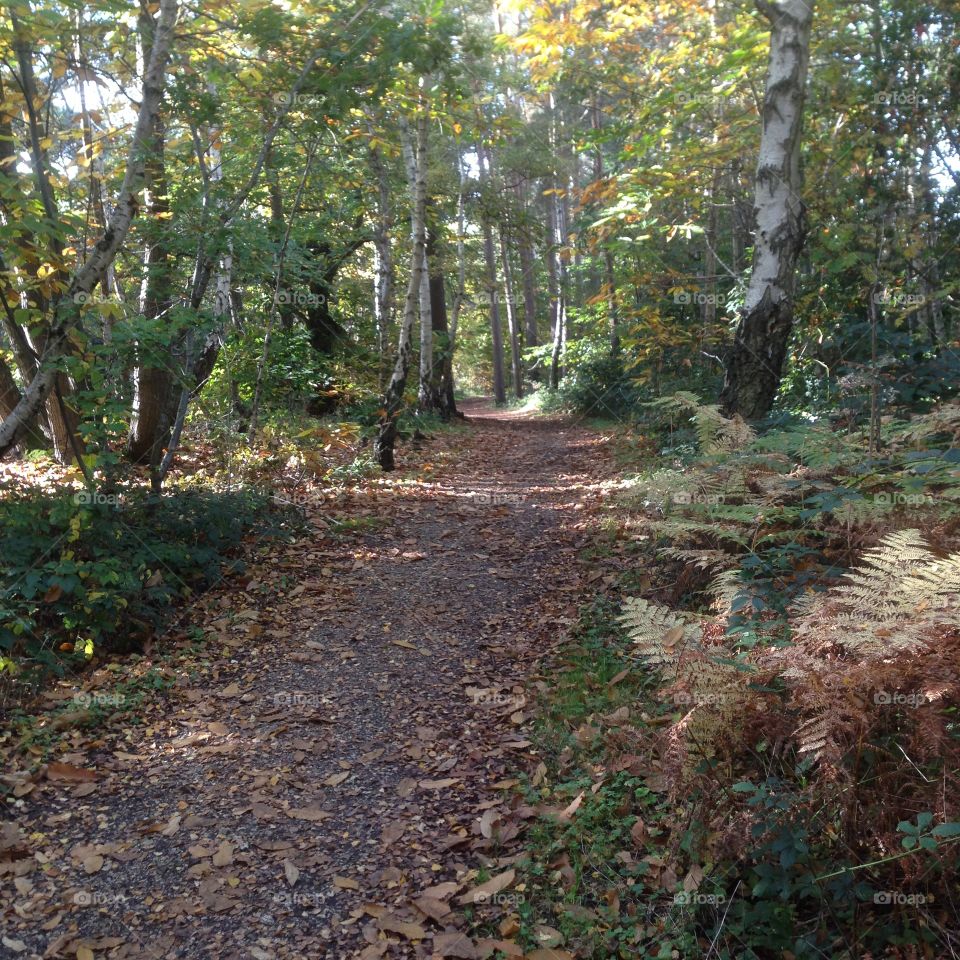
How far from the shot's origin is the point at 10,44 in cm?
567

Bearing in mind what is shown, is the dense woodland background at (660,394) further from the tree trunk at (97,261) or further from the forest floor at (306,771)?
the forest floor at (306,771)

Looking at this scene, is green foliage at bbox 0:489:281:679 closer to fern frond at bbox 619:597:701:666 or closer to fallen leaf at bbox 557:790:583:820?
fallen leaf at bbox 557:790:583:820

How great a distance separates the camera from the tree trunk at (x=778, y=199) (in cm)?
768

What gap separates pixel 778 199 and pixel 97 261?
260 inches

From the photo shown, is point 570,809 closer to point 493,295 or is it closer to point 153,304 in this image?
point 153,304

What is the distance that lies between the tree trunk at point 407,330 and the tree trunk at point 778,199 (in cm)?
509

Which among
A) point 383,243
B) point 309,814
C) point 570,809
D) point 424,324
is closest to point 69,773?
point 309,814

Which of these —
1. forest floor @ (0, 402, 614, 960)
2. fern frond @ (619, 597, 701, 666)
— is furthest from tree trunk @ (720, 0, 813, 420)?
fern frond @ (619, 597, 701, 666)

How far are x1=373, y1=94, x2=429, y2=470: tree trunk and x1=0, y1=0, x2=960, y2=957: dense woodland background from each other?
5 centimetres

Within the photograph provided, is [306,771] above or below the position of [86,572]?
below

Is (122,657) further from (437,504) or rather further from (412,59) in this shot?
(412,59)

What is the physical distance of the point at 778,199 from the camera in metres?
7.87

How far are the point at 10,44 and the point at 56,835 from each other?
5.67 m

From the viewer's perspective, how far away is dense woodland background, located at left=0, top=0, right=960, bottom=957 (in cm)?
307
